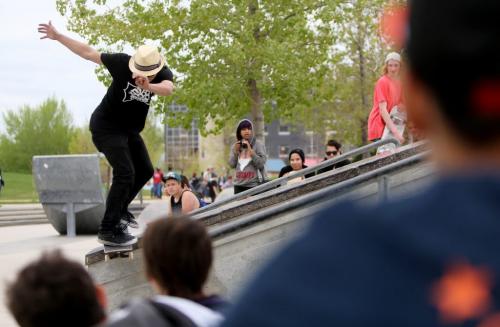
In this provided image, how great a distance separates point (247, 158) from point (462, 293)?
9363mm

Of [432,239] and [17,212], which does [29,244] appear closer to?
[17,212]

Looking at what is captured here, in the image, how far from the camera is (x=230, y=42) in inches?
989

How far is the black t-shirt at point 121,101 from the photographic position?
24.0 ft

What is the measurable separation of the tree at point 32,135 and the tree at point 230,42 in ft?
259

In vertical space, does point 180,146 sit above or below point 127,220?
above

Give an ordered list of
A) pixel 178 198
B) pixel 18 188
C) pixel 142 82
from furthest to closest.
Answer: pixel 18 188
pixel 178 198
pixel 142 82

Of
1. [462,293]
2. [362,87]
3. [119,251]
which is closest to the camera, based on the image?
[462,293]

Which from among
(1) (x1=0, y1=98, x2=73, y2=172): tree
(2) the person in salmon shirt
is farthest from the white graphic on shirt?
(1) (x1=0, y1=98, x2=73, y2=172): tree

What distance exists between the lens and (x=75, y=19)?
25109 mm

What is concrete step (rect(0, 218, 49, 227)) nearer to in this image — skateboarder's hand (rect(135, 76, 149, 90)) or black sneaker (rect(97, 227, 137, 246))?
black sneaker (rect(97, 227, 137, 246))

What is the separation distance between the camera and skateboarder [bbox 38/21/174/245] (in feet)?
23.8

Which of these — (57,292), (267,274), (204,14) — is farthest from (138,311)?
(204,14)

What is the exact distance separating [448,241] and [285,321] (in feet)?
0.69

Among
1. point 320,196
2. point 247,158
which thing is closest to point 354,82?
point 247,158
